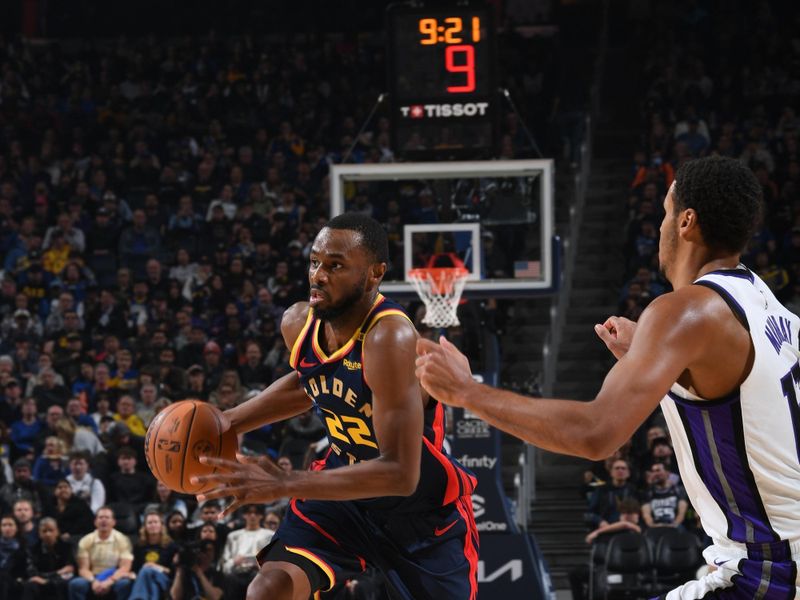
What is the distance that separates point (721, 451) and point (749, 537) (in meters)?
0.22

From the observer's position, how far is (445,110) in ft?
31.1

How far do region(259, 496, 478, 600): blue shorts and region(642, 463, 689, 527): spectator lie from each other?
5.63 meters

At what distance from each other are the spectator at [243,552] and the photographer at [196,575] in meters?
0.09

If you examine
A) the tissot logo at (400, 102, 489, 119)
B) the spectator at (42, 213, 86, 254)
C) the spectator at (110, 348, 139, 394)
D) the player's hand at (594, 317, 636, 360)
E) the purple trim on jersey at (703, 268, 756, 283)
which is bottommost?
the spectator at (110, 348, 139, 394)

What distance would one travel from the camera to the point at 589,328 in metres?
14.2

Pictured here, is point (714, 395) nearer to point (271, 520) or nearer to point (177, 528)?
point (271, 520)

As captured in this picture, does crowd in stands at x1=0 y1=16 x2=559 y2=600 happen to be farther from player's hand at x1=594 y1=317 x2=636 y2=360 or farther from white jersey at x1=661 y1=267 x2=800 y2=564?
white jersey at x1=661 y1=267 x2=800 y2=564

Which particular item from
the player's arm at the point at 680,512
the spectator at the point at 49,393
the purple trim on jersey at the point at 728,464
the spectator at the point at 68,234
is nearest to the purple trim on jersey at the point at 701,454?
the purple trim on jersey at the point at 728,464

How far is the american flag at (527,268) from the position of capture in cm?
981

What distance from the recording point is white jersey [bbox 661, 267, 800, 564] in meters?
2.88

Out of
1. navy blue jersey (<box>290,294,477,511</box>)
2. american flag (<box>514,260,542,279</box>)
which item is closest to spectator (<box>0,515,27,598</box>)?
american flag (<box>514,260,542,279</box>)

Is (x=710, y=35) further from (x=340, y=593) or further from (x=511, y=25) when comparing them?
(x=340, y=593)

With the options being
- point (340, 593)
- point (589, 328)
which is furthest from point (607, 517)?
point (589, 328)

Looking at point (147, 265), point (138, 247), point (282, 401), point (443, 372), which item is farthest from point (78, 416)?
point (443, 372)
